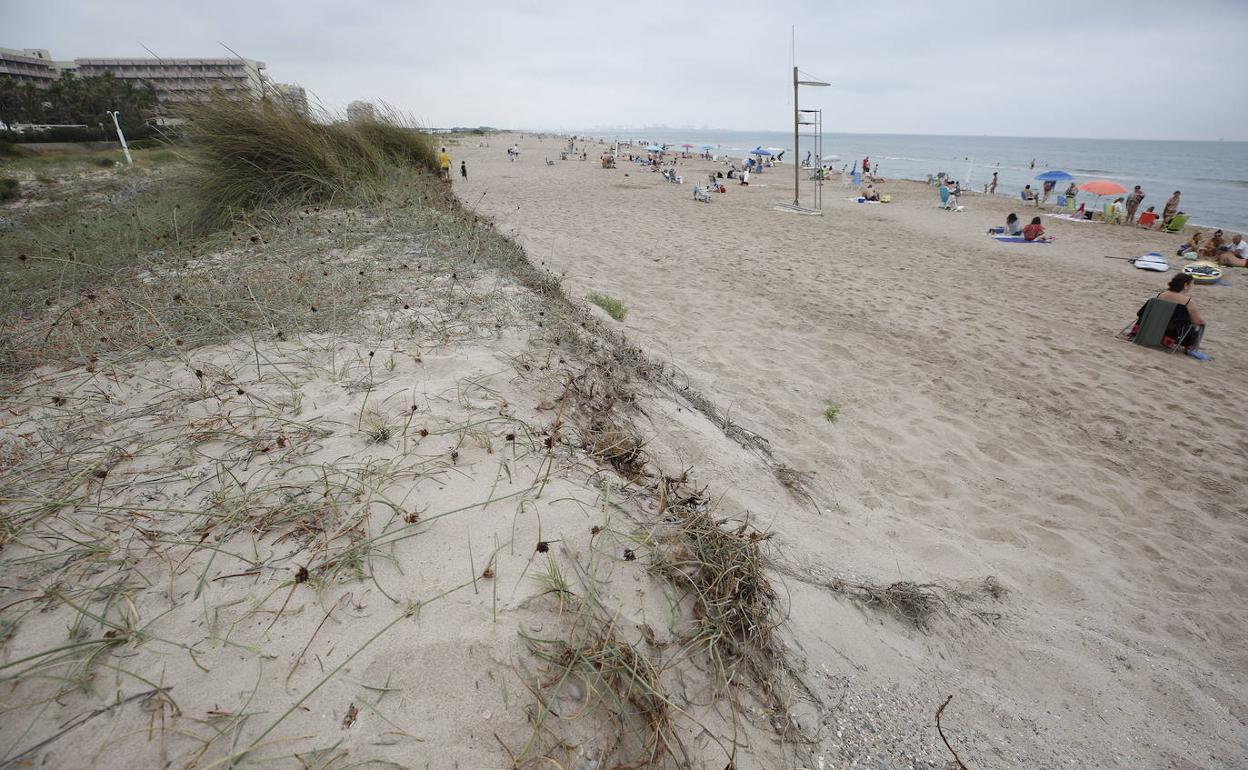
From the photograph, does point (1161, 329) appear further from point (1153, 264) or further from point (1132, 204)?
point (1132, 204)

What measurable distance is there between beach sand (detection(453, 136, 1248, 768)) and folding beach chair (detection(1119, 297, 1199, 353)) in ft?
1.01

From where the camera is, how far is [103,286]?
4117mm

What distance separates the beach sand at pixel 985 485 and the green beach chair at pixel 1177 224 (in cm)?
821

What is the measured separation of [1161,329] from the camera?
6215 millimetres

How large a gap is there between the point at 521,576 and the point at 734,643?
2.45 feet

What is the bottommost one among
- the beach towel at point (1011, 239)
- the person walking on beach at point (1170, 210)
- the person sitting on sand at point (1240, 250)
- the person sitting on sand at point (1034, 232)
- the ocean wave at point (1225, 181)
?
the person sitting on sand at point (1240, 250)

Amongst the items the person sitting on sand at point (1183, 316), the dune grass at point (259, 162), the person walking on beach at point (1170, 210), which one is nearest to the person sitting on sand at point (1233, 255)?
the person walking on beach at point (1170, 210)

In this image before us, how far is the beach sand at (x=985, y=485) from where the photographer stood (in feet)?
6.55

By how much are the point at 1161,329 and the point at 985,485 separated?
4921 mm

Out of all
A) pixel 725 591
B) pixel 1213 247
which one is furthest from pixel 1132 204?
pixel 725 591

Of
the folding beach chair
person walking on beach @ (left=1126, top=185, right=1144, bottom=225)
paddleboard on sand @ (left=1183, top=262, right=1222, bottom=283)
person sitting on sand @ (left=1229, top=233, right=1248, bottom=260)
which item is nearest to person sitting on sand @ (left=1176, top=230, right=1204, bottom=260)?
person sitting on sand @ (left=1229, top=233, right=1248, bottom=260)

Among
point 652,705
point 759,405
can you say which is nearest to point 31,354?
point 652,705

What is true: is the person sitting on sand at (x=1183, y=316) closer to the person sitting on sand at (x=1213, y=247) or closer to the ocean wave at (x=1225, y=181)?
the person sitting on sand at (x=1213, y=247)

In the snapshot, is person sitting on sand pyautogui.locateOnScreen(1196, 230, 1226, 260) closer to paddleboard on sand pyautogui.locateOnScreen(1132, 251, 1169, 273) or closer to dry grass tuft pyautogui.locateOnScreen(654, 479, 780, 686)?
paddleboard on sand pyautogui.locateOnScreen(1132, 251, 1169, 273)
